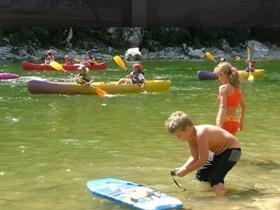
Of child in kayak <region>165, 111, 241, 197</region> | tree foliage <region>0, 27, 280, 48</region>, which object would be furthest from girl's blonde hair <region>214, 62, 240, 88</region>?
tree foliage <region>0, 27, 280, 48</region>

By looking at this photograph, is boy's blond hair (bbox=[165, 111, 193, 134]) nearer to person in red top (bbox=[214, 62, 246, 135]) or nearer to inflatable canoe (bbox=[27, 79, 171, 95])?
person in red top (bbox=[214, 62, 246, 135])

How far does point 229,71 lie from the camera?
5.89 meters

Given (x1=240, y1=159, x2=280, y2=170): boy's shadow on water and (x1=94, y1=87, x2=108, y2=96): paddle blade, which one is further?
(x1=94, y1=87, x2=108, y2=96): paddle blade

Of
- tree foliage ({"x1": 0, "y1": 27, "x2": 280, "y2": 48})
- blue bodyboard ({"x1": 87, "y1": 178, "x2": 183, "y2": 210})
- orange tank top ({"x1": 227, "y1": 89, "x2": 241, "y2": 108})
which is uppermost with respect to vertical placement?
orange tank top ({"x1": 227, "y1": 89, "x2": 241, "y2": 108})

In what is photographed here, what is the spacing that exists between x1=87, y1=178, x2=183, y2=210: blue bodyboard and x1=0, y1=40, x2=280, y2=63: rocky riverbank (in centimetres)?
2466

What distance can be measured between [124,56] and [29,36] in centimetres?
634

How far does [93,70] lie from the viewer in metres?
22.7

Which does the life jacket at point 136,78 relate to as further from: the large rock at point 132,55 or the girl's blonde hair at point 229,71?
the large rock at point 132,55

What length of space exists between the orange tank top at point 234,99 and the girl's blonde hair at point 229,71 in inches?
3.0

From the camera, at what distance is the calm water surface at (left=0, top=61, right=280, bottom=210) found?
18.1 feet

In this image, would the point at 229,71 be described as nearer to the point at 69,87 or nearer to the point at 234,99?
the point at 234,99

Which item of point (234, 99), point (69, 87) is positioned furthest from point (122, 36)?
point (234, 99)

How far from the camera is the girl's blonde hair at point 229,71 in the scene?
5.84m

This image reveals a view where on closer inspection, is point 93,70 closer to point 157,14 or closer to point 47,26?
point 47,26
